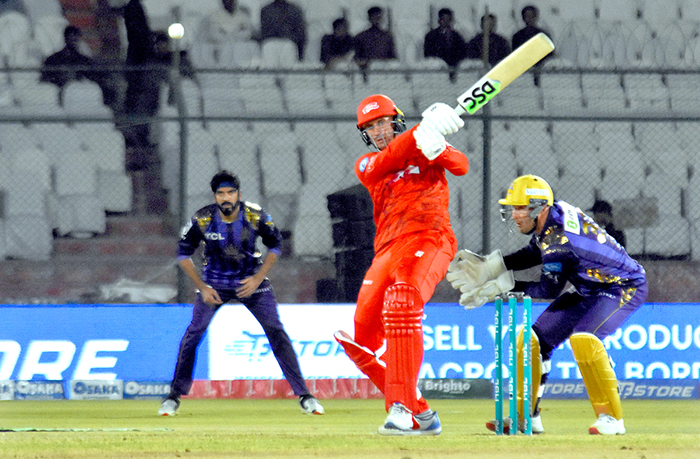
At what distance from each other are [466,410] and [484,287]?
2425 millimetres

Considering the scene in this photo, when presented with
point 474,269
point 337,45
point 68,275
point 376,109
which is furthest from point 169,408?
point 337,45

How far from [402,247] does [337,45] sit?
7889mm

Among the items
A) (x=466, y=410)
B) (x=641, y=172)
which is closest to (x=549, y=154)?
(x=641, y=172)

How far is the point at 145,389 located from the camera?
9453 mm

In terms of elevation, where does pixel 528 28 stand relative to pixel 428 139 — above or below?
A: above

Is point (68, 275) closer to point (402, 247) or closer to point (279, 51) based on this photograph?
point (279, 51)

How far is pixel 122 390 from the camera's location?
9.45 m

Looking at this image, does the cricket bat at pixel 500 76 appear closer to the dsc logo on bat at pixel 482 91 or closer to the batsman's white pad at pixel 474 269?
the dsc logo on bat at pixel 482 91

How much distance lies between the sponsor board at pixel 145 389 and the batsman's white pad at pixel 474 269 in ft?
13.6

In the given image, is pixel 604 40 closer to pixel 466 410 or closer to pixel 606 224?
pixel 606 224

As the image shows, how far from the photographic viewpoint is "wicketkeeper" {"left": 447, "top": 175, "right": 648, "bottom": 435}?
5895mm

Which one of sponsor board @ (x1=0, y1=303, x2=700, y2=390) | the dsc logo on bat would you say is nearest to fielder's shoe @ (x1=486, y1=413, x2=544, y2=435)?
the dsc logo on bat

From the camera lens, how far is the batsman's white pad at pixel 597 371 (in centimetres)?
589

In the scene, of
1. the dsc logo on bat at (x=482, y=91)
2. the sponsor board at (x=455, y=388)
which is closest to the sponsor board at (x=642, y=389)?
the sponsor board at (x=455, y=388)
